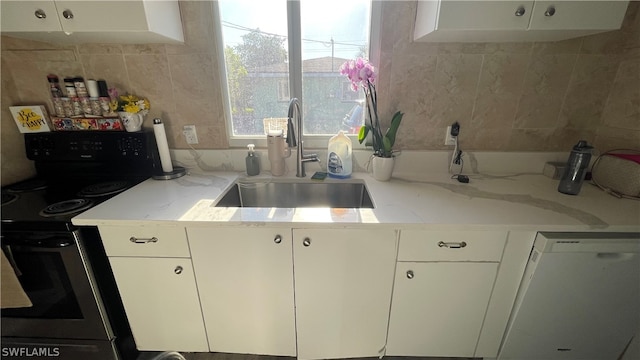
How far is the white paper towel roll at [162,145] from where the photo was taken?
4.33 feet

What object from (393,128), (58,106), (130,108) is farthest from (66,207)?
(393,128)

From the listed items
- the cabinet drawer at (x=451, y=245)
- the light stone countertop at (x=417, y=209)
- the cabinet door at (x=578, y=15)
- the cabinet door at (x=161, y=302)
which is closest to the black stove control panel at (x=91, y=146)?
the light stone countertop at (x=417, y=209)

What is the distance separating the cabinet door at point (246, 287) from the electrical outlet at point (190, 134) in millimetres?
701

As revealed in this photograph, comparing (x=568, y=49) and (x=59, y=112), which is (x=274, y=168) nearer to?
(x=59, y=112)

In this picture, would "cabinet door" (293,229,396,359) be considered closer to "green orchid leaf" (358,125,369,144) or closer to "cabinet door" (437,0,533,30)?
"green orchid leaf" (358,125,369,144)

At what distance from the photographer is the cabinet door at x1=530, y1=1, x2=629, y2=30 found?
94cm

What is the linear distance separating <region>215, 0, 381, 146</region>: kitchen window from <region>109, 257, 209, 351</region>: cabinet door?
0.77 meters

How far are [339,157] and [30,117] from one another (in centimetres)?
171

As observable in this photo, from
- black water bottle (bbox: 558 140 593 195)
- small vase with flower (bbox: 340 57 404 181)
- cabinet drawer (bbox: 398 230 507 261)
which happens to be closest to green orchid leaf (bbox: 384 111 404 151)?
small vase with flower (bbox: 340 57 404 181)

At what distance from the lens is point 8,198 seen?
1.15 meters

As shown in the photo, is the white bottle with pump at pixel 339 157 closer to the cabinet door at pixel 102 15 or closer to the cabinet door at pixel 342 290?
the cabinet door at pixel 342 290

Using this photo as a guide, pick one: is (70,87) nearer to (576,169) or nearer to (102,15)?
(102,15)

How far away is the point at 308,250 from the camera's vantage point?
3.30 feet

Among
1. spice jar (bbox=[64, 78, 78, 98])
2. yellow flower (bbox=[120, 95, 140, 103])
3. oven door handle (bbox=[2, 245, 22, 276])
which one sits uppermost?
spice jar (bbox=[64, 78, 78, 98])
